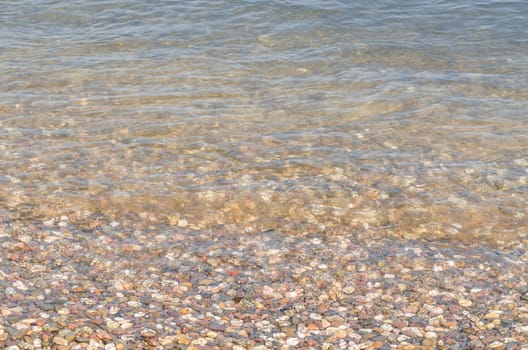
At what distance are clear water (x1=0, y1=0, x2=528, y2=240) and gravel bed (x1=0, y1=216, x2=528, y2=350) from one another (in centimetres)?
71

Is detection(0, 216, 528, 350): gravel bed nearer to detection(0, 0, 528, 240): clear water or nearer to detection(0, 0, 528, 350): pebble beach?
detection(0, 0, 528, 350): pebble beach

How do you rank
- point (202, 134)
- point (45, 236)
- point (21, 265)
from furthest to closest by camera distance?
1. point (202, 134)
2. point (45, 236)
3. point (21, 265)

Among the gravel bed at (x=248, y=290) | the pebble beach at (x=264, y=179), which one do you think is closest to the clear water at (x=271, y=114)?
the pebble beach at (x=264, y=179)

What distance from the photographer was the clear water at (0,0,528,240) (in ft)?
42.1

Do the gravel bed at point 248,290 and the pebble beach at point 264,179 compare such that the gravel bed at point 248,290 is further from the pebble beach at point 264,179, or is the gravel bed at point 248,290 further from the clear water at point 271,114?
the clear water at point 271,114

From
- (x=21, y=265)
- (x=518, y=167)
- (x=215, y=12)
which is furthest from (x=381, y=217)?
(x=215, y=12)

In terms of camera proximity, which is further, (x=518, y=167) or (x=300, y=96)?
(x=300, y=96)

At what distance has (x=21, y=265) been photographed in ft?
34.7

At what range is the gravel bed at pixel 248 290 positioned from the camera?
902 centimetres

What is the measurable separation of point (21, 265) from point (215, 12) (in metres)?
14.4

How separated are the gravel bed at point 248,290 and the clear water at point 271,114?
2.32 ft

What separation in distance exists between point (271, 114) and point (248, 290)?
7.00m

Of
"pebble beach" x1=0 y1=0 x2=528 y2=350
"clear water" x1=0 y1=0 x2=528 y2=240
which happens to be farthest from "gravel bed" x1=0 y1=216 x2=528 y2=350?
"clear water" x1=0 y1=0 x2=528 y2=240

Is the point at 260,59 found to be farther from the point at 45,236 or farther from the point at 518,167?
the point at 45,236
